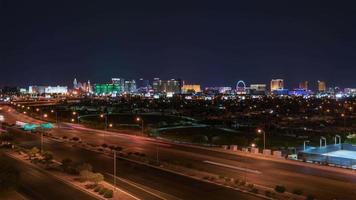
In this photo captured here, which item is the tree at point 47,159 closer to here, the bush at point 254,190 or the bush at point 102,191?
the bush at point 102,191

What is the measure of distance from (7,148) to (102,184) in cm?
2882

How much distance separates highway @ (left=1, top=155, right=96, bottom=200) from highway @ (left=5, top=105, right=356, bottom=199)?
816 centimetres

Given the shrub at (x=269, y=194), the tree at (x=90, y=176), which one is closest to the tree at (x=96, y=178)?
the tree at (x=90, y=176)

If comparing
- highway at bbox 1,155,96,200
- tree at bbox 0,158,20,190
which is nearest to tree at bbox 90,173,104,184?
highway at bbox 1,155,96,200

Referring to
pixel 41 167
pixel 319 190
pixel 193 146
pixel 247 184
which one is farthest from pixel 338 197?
pixel 193 146

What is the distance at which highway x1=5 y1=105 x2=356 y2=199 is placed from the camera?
119 feet

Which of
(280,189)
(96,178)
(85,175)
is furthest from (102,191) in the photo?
(280,189)

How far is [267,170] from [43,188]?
20.9m

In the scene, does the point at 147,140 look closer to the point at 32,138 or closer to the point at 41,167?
the point at 32,138

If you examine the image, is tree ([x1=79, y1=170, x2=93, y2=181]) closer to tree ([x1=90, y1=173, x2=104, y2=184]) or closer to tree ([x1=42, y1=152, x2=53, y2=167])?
tree ([x1=90, y1=173, x2=104, y2=184])

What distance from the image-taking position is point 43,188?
3562cm

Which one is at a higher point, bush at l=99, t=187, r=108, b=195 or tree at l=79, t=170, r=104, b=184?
tree at l=79, t=170, r=104, b=184

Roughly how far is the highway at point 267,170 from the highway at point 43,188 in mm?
8157

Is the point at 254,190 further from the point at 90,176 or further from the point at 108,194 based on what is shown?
the point at 90,176
